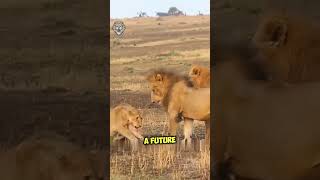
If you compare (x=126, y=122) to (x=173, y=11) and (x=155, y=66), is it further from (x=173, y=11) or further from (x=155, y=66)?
(x=173, y=11)

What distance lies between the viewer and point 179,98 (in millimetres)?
3180

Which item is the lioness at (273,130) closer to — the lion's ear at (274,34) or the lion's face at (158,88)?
the lion's ear at (274,34)

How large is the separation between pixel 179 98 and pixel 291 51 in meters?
0.68

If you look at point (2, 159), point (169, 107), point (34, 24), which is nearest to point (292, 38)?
point (169, 107)

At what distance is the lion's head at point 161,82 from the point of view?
314cm

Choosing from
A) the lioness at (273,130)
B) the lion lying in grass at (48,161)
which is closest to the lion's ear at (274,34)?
the lioness at (273,130)

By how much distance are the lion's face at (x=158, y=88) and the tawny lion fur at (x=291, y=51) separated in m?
0.57

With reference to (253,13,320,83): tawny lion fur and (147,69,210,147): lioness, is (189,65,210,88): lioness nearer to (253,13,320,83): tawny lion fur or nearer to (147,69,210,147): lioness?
(147,69,210,147): lioness

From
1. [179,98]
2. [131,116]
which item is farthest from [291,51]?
[131,116]

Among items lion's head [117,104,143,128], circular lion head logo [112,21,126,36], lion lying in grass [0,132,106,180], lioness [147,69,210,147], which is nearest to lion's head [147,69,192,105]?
lioness [147,69,210,147]

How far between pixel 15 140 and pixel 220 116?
1.10 m

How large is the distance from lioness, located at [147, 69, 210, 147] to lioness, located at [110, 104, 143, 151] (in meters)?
0.14

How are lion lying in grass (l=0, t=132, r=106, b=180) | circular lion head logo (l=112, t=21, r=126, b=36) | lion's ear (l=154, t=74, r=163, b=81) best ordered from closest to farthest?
lion lying in grass (l=0, t=132, r=106, b=180) < circular lion head logo (l=112, t=21, r=126, b=36) < lion's ear (l=154, t=74, r=163, b=81)

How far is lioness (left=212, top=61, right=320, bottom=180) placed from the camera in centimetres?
321
